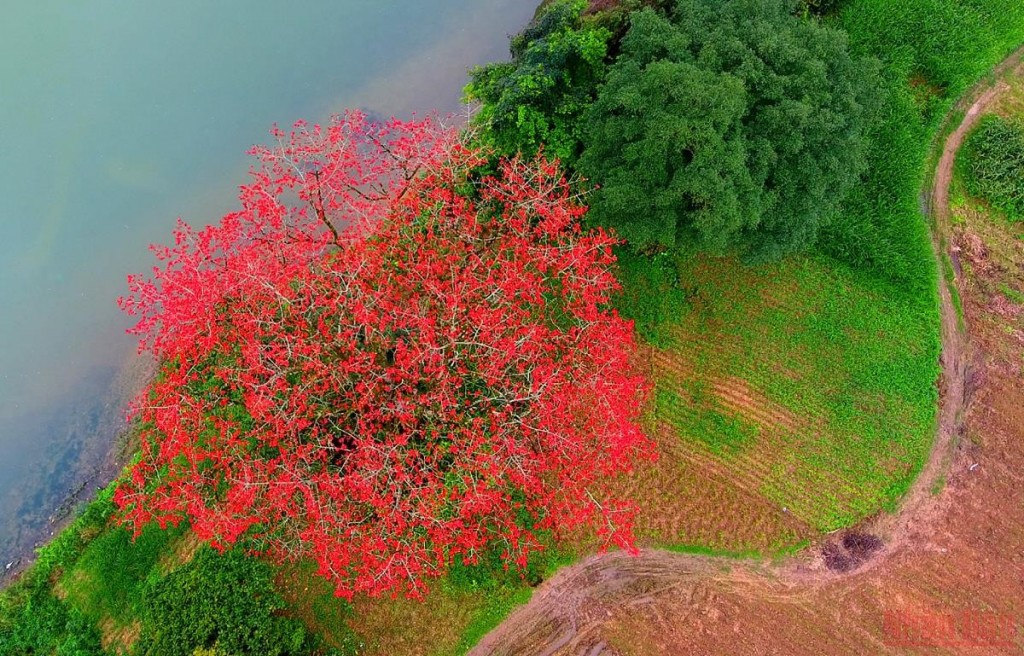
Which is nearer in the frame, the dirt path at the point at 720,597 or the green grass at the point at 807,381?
the dirt path at the point at 720,597

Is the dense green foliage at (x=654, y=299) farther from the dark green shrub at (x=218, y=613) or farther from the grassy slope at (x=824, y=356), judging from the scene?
the dark green shrub at (x=218, y=613)

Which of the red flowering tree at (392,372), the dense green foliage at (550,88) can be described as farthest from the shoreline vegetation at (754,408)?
the red flowering tree at (392,372)

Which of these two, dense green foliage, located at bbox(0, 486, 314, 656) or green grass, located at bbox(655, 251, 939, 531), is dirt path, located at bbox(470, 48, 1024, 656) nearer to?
green grass, located at bbox(655, 251, 939, 531)

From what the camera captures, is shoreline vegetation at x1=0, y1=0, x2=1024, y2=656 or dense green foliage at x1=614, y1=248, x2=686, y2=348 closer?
shoreline vegetation at x1=0, y1=0, x2=1024, y2=656

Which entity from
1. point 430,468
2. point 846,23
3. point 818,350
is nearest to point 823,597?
point 818,350

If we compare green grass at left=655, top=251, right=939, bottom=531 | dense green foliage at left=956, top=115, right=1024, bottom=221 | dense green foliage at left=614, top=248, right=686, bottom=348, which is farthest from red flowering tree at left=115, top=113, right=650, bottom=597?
dense green foliage at left=956, top=115, right=1024, bottom=221

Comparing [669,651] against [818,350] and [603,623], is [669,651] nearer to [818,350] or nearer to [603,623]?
[603,623]

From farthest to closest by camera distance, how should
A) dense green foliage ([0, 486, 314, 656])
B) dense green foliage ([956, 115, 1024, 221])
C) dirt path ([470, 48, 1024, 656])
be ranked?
dense green foliage ([956, 115, 1024, 221])
dirt path ([470, 48, 1024, 656])
dense green foliage ([0, 486, 314, 656])
